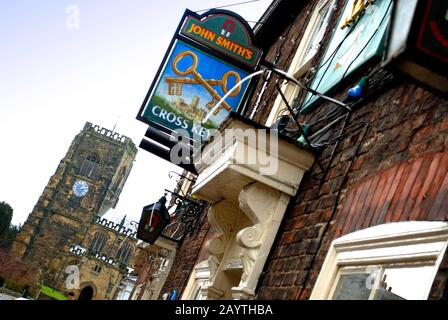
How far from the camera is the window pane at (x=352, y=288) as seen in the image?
119 inches

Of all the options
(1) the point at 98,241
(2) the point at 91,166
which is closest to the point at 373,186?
(1) the point at 98,241

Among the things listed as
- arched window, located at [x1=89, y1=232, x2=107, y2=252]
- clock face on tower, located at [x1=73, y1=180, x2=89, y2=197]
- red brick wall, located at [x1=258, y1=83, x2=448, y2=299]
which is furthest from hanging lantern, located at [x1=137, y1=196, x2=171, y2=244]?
clock face on tower, located at [x1=73, y1=180, x2=89, y2=197]

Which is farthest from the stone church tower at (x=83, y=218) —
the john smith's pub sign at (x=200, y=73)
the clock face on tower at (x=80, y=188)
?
the john smith's pub sign at (x=200, y=73)

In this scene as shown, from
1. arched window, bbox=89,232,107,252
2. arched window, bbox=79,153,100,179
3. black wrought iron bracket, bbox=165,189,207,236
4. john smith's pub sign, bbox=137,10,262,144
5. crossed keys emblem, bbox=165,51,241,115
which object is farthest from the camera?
arched window, bbox=79,153,100,179

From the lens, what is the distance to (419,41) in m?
1.82

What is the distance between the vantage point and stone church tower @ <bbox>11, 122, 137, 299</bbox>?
69062 millimetres

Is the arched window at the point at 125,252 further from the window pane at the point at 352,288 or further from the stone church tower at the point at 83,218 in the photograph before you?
the window pane at the point at 352,288

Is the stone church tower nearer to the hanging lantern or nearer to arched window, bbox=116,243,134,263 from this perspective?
arched window, bbox=116,243,134,263

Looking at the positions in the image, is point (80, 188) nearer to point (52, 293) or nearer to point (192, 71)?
point (52, 293)

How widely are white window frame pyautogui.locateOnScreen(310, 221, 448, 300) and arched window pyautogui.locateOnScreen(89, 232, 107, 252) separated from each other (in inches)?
2827
